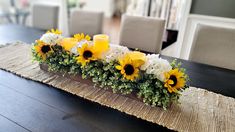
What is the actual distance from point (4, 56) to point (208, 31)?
1667 millimetres

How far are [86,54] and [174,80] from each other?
0.46 metres

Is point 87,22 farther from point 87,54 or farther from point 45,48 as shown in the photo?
point 87,54

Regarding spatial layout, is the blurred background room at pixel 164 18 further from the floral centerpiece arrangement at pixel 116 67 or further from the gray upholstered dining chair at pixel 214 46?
the floral centerpiece arrangement at pixel 116 67

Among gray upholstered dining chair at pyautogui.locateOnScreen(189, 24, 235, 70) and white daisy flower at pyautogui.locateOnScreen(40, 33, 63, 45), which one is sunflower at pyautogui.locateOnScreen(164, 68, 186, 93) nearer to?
white daisy flower at pyautogui.locateOnScreen(40, 33, 63, 45)

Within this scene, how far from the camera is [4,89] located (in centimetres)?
111

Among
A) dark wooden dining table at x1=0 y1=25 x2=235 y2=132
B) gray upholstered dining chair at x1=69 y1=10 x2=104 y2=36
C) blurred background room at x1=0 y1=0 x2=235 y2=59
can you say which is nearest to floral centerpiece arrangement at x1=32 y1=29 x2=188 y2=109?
dark wooden dining table at x1=0 y1=25 x2=235 y2=132

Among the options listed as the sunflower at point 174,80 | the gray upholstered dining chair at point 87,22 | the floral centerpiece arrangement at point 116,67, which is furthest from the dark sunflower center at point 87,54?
the gray upholstered dining chair at point 87,22

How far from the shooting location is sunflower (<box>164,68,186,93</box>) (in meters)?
0.92

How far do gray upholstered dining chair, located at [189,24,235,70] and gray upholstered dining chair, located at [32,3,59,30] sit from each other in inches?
66.1

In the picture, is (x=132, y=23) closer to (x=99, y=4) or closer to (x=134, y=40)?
(x=134, y=40)

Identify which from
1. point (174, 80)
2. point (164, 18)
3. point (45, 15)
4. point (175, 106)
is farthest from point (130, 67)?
point (164, 18)

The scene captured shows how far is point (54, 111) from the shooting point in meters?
0.94

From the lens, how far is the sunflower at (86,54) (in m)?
1.05

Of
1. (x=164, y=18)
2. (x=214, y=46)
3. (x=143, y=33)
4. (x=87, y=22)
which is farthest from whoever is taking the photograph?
(x=164, y=18)
